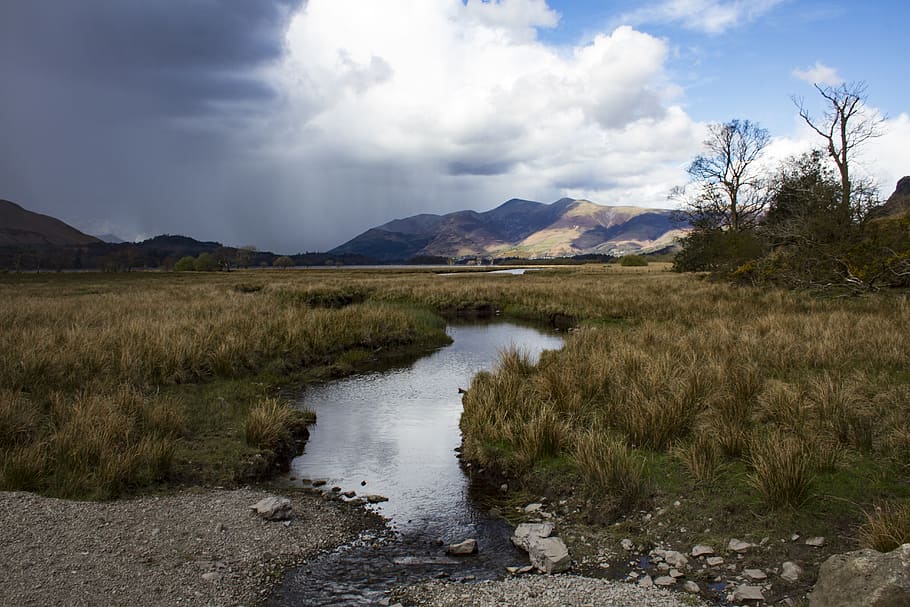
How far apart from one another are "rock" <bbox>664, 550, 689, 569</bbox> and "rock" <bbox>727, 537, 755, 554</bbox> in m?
0.47

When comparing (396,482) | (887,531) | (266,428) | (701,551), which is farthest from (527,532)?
(266,428)

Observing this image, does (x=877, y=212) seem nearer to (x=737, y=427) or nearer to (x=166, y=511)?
(x=737, y=427)

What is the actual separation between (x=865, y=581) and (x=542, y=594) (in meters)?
2.45

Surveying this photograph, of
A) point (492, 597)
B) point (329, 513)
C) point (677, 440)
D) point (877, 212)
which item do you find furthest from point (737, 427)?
point (877, 212)

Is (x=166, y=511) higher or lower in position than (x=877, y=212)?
lower

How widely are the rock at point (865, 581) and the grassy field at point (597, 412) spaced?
801 millimetres

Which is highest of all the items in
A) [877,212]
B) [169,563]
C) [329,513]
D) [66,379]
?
[877,212]

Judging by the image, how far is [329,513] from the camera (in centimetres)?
683

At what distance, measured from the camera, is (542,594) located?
15.4ft

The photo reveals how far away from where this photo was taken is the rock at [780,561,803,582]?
4.74 meters

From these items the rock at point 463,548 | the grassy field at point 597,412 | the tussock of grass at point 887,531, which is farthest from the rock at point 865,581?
the rock at point 463,548

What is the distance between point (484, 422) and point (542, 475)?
2022 mm

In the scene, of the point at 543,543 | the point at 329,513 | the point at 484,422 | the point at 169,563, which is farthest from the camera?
the point at 484,422

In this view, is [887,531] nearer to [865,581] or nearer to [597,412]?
[865,581]
